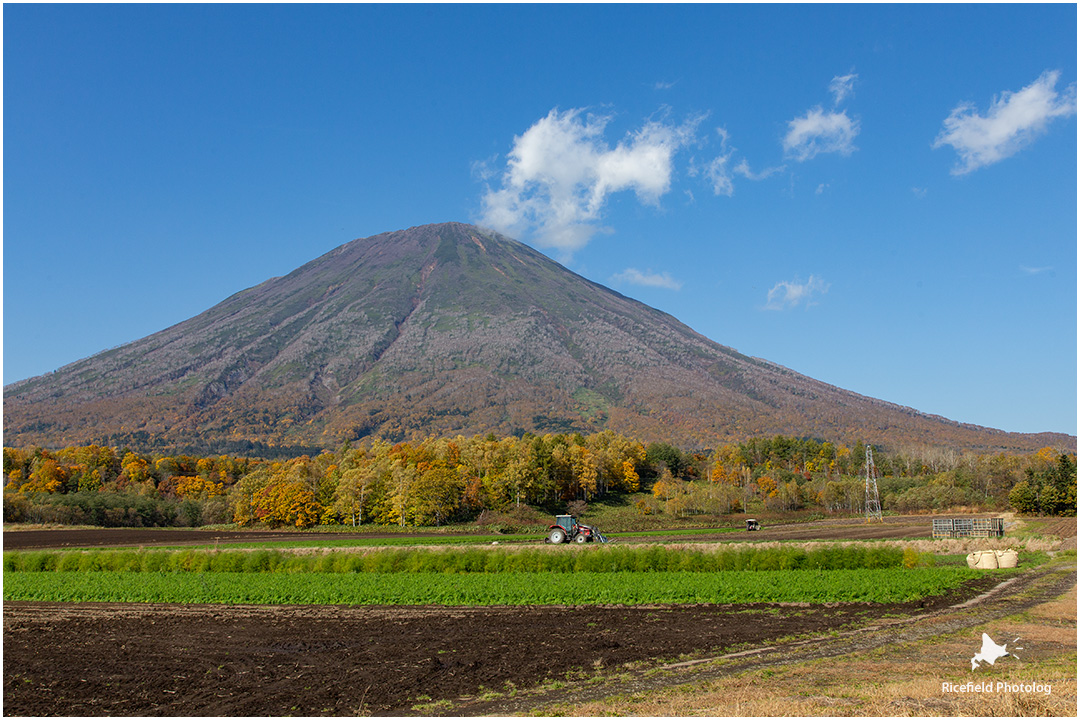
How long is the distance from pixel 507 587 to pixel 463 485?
201 feet

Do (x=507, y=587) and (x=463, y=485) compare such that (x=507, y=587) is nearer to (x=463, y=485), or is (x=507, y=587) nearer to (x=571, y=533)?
(x=571, y=533)

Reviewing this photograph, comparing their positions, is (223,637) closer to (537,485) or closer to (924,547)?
(924,547)

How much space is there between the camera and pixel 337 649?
693 inches

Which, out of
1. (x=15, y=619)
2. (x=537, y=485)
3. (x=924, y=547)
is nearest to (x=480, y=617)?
(x=15, y=619)

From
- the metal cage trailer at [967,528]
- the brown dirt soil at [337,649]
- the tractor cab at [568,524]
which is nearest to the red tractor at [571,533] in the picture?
the tractor cab at [568,524]

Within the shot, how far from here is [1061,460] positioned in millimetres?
71000

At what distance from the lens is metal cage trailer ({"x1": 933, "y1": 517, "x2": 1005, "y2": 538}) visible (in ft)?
152

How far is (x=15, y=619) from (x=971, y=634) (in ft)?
99.9

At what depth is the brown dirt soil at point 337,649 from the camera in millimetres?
Answer: 13594

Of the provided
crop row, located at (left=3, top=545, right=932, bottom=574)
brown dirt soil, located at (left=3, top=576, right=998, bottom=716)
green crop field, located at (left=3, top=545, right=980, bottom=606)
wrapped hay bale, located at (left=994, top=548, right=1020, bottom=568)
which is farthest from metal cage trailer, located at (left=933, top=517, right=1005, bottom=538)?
brown dirt soil, located at (left=3, top=576, right=998, bottom=716)

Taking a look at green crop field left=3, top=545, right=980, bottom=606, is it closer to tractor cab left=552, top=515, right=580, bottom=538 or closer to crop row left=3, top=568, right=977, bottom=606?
crop row left=3, top=568, right=977, bottom=606

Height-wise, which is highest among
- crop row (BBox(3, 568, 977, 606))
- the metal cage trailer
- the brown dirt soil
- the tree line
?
the brown dirt soil

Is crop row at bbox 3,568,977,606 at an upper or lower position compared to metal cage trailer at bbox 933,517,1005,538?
upper

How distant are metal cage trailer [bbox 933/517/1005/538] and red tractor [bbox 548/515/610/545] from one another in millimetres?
24519
